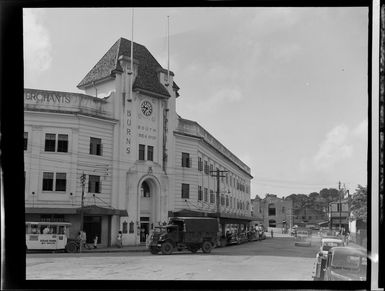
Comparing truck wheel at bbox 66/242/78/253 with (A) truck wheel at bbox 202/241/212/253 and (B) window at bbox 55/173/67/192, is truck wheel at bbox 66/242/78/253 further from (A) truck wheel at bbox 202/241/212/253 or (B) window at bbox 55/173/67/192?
(A) truck wheel at bbox 202/241/212/253

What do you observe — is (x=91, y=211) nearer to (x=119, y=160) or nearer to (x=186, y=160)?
(x=119, y=160)

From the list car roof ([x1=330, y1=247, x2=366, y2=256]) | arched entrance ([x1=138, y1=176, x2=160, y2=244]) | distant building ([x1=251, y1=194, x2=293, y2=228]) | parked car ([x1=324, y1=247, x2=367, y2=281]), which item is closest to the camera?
parked car ([x1=324, y1=247, x2=367, y2=281])

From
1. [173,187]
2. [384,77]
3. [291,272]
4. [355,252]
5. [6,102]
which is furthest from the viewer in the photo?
[173,187]

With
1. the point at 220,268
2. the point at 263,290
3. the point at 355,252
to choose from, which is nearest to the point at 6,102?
the point at 263,290

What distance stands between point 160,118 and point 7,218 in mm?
7094

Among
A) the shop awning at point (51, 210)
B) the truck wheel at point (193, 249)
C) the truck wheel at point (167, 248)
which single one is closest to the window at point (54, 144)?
the shop awning at point (51, 210)

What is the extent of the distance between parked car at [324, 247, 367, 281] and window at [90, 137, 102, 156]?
8.05 meters

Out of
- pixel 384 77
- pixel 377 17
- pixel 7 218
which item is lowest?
pixel 7 218

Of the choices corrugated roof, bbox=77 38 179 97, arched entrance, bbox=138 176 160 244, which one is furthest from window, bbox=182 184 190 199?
corrugated roof, bbox=77 38 179 97

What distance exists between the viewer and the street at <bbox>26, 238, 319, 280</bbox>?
11.2 meters

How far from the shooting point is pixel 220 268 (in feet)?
40.1

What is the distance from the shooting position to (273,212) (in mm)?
21719

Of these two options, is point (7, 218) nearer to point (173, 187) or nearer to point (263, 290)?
point (263, 290)

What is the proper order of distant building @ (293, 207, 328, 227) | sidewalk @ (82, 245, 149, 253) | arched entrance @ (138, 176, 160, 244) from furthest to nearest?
distant building @ (293, 207, 328, 227)
arched entrance @ (138, 176, 160, 244)
sidewalk @ (82, 245, 149, 253)
